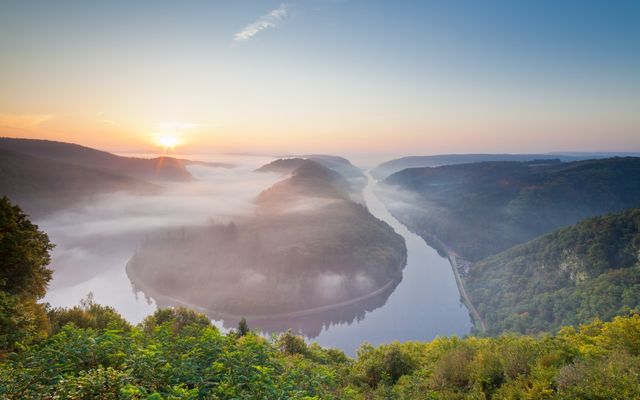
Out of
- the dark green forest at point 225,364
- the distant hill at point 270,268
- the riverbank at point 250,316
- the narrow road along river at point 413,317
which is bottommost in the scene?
the narrow road along river at point 413,317

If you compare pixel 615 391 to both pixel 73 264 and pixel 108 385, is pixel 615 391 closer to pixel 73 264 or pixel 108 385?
pixel 108 385

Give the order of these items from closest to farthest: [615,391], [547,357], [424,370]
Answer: [615,391]
[547,357]
[424,370]

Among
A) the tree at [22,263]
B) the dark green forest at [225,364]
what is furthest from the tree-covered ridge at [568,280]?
the tree at [22,263]

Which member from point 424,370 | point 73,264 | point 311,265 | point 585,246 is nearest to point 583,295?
point 585,246

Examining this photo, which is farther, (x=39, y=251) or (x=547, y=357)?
(x=39, y=251)

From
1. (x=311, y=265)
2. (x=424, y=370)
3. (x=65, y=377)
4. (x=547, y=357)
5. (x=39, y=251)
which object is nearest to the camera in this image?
(x=65, y=377)

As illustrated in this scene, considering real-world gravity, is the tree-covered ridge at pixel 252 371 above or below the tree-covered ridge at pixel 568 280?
above

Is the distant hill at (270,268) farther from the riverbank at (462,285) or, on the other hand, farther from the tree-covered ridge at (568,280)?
the tree-covered ridge at (568,280)

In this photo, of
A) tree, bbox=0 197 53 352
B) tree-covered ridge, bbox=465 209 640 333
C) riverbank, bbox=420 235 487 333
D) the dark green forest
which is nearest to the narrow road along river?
riverbank, bbox=420 235 487 333
